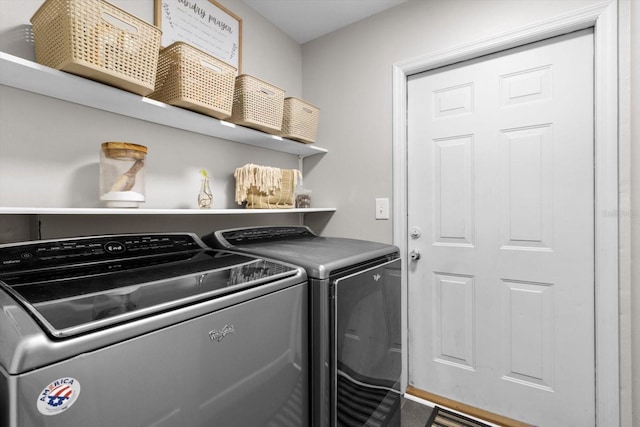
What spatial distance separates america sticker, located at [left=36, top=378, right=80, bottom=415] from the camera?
575 mm

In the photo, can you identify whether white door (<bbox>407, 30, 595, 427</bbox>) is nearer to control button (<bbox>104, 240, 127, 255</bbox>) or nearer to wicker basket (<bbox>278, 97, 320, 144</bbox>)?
wicker basket (<bbox>278, 97, 320, 144</bbox>)

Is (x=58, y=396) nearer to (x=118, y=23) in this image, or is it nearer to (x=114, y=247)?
(x=114, y=247)

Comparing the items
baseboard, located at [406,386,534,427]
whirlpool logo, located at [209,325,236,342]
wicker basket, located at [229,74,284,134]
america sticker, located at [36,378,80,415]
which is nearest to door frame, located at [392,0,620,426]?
baseboard, located at [406,386,534,427]

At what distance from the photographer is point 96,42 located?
1021 mm

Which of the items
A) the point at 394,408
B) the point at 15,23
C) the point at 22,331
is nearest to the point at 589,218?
the point at 394,408

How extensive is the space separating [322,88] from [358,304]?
5.35 feet

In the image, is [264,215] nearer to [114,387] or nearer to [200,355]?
[200,355]

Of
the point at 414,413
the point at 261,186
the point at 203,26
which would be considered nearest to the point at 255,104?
the point at 261,186

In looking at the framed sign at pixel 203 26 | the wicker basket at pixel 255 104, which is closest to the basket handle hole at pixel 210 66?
the wicker basket at pixel 255 104

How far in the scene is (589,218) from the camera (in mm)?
1545

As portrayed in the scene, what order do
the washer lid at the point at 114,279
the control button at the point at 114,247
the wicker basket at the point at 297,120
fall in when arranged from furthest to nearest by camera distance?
the wicker basket at the point at 297,120, the control button at the point at 114,247, the washer lid at the point at 114,279

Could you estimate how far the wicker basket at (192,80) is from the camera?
1291 millimetres

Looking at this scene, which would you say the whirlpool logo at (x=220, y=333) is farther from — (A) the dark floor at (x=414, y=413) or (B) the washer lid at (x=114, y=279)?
(A) the dark floor at (x=414, y=413)

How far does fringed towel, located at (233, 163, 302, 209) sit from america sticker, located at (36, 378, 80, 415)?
3.95ft
